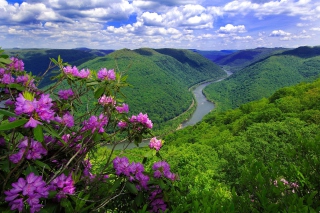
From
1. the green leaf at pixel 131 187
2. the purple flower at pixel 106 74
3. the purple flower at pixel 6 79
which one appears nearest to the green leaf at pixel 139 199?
the green leaf at pixel 131 187

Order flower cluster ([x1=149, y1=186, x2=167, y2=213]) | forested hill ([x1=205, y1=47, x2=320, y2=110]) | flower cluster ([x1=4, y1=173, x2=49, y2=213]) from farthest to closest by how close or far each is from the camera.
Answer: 1. forested hill ([x1=205, y1=47, x2=320, y2=110])
2. flower cluster ([x1=149, y1=186, x2=167, y2=213])
3. flower cluster ([x1=4, y1=173, x2=49, y2=213])

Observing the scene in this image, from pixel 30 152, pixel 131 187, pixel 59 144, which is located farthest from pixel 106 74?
pixel 131 187

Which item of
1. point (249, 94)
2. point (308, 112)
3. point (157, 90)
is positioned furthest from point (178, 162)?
point (157, 90)

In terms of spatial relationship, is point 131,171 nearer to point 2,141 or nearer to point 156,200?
point 156,200

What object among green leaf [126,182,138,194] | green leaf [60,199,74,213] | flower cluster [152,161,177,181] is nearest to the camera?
green leaf [60,199,74,213]

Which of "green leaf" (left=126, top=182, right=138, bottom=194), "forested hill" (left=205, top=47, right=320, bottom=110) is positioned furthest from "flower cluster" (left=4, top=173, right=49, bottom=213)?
"forested hill" (left=205, top=47, right=320, bottom=110)

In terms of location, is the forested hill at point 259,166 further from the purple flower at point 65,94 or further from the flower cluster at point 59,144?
the purple flower at point 65,94

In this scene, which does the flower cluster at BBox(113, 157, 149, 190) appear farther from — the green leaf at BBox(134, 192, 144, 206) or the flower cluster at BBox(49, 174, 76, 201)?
the flower cluster at BBox(49, 174, 76, 201)
